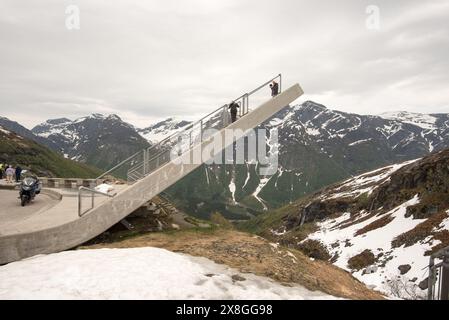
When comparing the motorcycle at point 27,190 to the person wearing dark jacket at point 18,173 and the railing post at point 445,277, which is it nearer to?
the person wearing dark jacket at point 18,173

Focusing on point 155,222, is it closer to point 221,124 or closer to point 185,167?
point 185,167

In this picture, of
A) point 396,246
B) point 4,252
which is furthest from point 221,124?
point 396,246

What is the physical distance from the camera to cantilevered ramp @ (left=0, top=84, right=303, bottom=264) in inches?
505

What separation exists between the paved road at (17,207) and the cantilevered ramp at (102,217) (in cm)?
289

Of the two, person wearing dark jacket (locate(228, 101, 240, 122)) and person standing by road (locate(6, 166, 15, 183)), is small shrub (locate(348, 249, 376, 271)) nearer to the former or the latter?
person wearing dark jacket (locate(228, 101, 240, 122))

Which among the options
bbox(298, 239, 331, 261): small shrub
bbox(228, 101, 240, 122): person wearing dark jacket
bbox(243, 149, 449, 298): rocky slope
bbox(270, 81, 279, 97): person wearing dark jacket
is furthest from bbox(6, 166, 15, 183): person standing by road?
bbox(298, 239, 331, 261): small shrub

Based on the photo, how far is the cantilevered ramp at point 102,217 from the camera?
1283 centimetres

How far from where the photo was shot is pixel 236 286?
33.1ft

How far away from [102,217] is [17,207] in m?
8.65

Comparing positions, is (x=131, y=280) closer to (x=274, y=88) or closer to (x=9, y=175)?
(x=274, y=88)

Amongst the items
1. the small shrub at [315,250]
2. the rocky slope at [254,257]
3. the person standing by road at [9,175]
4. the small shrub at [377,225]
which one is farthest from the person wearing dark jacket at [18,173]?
the small shrub at [377,225]

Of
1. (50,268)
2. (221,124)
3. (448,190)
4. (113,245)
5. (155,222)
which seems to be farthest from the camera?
(448,190)

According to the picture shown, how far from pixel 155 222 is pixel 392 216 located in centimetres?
4384

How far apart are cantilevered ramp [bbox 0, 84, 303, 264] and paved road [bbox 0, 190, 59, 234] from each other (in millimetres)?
2890
